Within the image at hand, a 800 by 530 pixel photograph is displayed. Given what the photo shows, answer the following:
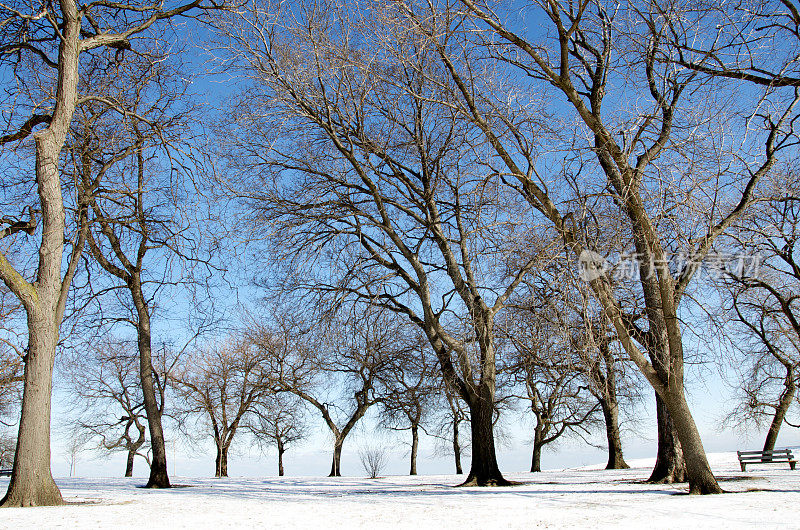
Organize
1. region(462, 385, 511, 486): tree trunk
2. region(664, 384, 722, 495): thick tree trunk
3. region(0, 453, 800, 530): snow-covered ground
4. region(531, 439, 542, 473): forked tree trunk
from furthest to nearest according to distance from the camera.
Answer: region(531, 439, 542, 473): forked tree trunk, region(462, 385, 511, 486): tree trunk, region(664, 384, 722, 495): thick tree trunk, region(0, 453, 800, 530): snow-covered ground

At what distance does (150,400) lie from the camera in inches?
639

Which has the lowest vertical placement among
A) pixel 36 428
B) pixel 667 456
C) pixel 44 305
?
pixel 667 456

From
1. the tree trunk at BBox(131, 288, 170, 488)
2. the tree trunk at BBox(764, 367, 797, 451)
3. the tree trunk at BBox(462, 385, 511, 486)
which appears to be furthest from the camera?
the tree trunk at BBox(764, 367, 797, 451)

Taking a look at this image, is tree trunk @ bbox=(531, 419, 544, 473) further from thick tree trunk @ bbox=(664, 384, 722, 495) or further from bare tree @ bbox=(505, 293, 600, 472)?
thick tree trunk @ bbox=(664, 384, 722, 495)

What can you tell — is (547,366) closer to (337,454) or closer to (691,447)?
(691,447)

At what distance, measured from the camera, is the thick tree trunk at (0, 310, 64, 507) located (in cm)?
857

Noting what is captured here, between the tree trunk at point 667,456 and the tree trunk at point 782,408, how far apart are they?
8995 millimetres

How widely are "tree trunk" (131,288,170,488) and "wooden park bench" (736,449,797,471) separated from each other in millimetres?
16646

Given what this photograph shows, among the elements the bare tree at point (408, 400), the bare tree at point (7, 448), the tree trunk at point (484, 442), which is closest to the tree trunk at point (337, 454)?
the bare tree at point (408, 400)

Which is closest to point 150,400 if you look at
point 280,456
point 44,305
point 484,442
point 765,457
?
point 44,305

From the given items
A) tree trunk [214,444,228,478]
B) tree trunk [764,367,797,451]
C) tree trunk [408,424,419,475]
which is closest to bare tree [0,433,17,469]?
tree trunk [214,444,228,478]

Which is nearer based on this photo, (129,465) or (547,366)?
(547,366)

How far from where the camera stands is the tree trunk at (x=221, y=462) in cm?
2780

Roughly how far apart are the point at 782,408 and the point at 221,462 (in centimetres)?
2350
